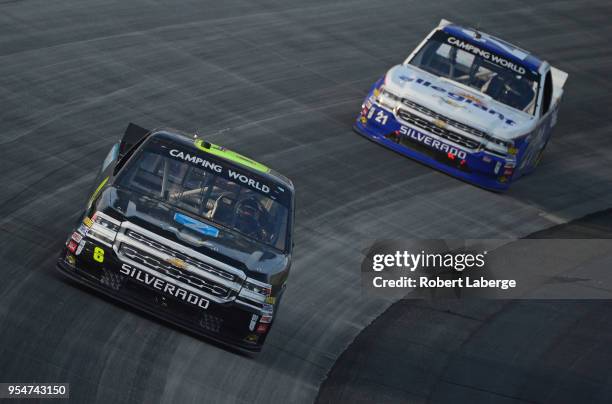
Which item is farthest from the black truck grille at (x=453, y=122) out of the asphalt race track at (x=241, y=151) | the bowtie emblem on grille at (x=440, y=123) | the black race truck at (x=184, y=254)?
the black race truck at (x=184, y=254)

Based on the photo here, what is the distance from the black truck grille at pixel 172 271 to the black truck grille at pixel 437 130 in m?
6.86

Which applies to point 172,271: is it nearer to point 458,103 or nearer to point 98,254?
point 98,254

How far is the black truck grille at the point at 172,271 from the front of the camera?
32.0 ft

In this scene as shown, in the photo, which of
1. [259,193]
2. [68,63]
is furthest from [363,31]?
[259,193]

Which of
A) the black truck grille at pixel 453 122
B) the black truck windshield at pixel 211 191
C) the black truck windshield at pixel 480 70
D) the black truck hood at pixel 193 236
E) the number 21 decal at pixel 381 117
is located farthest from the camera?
the black truck windshield at pixel 480 70

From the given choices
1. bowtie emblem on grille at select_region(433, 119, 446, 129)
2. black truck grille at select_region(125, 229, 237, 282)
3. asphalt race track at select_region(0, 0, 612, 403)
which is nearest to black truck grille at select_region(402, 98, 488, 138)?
bowtie emblem on grille at select_region(433, 119, 446, 129)

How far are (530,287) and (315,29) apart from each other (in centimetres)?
887

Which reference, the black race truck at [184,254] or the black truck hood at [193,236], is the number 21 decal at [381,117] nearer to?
the black race truck at [184,254]

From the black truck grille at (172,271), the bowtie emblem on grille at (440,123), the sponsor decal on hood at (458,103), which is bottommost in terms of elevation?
the bowtie emblem on grille at (440,123)

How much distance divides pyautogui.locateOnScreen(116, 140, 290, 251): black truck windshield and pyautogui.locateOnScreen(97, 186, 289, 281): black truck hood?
152mm

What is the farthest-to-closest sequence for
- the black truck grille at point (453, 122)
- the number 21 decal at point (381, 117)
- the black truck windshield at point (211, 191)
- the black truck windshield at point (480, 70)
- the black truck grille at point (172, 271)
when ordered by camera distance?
the black truck windshield at point (480, 70) → the number 21 decal at point (381, 117) → the black truck grille at point (453, 122) → the black truck windshield at point (211, 191) → the black truck grille at point (172, 271)

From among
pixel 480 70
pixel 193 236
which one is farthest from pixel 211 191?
pixel 480 70

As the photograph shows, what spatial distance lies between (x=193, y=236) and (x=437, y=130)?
6.72 m

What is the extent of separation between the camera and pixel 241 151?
14.9m
